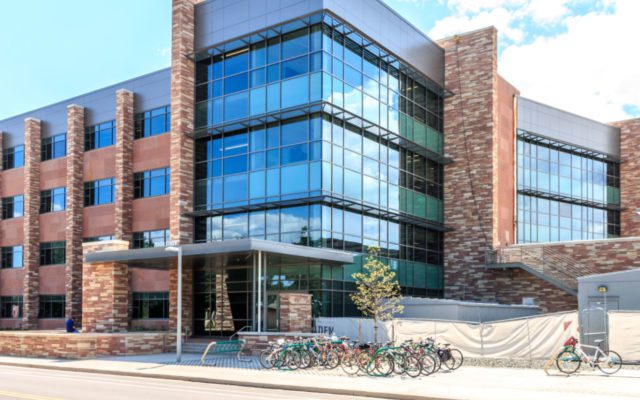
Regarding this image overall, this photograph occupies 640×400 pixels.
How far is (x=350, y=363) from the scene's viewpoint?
20875 millimetres

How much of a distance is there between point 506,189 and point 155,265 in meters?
21.5

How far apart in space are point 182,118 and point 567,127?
26.8 metres

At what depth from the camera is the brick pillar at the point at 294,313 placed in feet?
85.3

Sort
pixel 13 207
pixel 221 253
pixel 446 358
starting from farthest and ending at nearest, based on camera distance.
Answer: pixel 13 207 < pixel 221 253 < pixel 446 358

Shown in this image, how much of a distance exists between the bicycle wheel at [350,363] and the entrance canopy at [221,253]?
598 centimetres

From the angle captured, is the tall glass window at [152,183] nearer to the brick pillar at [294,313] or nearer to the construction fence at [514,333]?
the brick pillar at [294,313]

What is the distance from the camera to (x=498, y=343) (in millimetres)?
24594

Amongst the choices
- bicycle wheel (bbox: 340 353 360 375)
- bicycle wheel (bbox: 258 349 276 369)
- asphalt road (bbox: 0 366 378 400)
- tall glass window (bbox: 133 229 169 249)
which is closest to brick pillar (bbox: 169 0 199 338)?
tall glass window (bbox: 133 229 169 249)

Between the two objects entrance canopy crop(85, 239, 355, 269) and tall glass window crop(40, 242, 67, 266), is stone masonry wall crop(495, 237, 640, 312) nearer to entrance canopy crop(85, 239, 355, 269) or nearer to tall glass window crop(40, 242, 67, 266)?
entrance canopy crop(85, 239, 355, 269)

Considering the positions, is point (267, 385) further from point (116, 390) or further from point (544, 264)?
point (544, 264)

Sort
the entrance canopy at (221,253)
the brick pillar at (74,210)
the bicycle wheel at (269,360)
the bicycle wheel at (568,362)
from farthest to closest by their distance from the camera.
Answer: the brick pillar at (74,210)
the entrance canopy at (221,253)
the bicycle wheel at (269,360)
the bicycle wheel at (568,362)

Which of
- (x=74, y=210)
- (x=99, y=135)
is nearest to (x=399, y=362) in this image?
(x=74, y=210)

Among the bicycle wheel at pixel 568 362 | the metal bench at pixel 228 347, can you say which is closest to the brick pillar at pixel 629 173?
the bicycle wheel at pixel 568 362

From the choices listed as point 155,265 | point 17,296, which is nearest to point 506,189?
point 155,265
